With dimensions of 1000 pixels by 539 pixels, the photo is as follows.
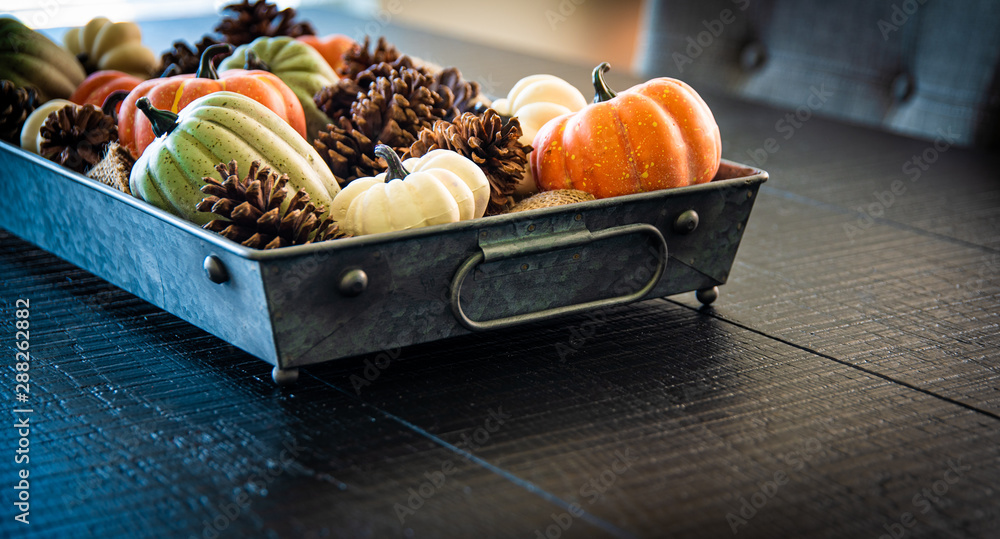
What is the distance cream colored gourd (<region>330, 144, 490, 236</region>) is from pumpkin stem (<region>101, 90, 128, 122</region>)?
0.31 metres

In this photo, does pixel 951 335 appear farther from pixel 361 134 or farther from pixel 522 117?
pixel 361 134

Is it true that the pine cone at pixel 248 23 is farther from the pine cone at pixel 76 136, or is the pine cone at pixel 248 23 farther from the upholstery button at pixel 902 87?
the upholstery button at pixel 902 87

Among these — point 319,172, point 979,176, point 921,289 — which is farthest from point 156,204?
point 979,176

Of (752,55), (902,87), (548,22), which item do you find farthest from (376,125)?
(548,22)

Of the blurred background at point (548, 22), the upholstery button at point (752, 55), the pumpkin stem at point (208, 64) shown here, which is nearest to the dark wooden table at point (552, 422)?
the pumpkin stem at point (208, 64)

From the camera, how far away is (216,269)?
0.60 meters

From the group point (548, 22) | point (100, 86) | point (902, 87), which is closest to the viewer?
point (100, 86)

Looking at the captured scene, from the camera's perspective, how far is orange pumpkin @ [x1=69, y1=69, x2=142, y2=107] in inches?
38.8

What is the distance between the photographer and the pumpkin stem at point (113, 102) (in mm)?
892

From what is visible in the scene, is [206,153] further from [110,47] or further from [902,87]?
[902,87]

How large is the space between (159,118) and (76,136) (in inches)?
5.7

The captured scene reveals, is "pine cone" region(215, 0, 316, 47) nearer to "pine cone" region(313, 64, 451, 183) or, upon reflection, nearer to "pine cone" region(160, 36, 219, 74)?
"pine cone" region(160, 36, 219, 74)

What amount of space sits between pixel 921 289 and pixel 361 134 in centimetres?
56

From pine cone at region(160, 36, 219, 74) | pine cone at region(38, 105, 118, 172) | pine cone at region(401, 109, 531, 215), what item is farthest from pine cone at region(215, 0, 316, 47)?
pine cone at region(401, 109, 531, 215)
